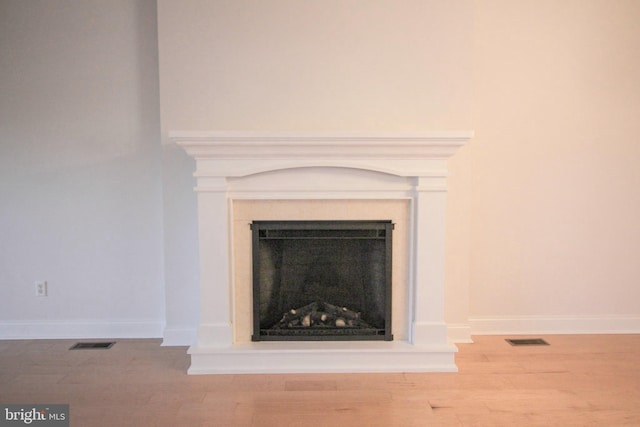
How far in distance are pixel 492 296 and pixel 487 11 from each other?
1.99m

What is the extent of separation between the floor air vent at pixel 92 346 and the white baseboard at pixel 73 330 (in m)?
0.10

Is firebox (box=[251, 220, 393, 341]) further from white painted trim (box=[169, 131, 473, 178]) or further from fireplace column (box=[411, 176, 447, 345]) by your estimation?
white painted trim (box=[169, 131, 473, 178])

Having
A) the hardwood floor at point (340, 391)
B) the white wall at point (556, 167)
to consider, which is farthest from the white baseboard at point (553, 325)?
the hardwood floor at point (340, 391)

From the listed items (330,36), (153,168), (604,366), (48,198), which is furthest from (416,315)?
(48,198)

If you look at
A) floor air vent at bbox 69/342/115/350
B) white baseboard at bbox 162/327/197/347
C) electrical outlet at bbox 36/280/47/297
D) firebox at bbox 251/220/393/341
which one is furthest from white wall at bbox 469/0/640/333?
electrical outlet at bbox 36/280/47/297

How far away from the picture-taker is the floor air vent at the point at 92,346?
290cm

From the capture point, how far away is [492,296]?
316cm

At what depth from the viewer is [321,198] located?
257 cm

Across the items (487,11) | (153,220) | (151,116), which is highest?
(487,11)

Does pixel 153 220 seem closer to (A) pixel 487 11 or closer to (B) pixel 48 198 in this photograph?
(B) pixel 48 198

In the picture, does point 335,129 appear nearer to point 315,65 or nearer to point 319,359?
point 315,65

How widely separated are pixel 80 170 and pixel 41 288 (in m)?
0.88

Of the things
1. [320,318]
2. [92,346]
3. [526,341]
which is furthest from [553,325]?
[92,346]

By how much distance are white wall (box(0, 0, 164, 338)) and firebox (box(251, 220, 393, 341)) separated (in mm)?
914
